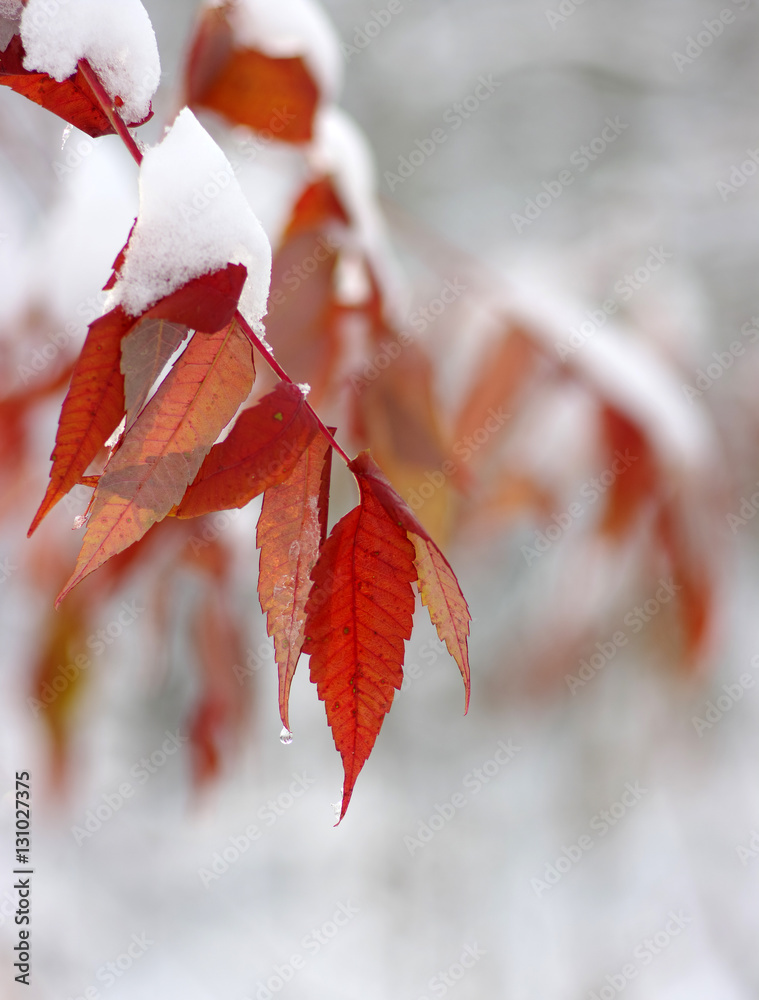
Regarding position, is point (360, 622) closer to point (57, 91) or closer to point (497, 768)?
point (57, 91)

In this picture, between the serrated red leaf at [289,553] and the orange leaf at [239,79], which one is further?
the orange leaf at [239,79]

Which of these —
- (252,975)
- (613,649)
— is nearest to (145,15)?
(613,649)

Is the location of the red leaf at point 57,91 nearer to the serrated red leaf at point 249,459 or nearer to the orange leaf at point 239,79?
the serrated red leaf at point 249,459

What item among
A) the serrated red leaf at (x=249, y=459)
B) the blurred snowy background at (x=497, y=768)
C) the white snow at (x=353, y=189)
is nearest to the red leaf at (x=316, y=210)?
the white snow at (x=353, y=189)

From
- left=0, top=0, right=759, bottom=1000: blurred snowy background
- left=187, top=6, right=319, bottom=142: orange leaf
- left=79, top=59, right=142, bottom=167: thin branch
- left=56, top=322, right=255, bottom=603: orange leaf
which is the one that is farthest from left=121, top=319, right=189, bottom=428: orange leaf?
left=0, top=0, right=759, bottom=1000: blurred snowy background

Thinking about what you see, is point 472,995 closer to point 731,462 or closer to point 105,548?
point 731,462

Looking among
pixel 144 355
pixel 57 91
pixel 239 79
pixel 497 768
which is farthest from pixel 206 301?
pixel 497 768

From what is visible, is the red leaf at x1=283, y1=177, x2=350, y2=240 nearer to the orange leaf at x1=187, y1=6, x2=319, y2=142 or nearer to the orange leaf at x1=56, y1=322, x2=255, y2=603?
the orange leaf at x1=187, y1=6, x2=319, y2=142
